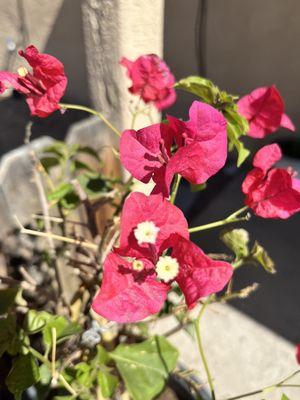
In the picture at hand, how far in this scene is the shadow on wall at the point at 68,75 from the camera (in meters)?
1.38

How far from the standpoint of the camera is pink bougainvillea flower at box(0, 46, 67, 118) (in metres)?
0.44

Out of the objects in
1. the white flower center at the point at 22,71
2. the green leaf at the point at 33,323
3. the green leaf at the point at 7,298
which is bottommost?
the green leaf at the point at 7,298

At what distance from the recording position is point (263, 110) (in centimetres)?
55

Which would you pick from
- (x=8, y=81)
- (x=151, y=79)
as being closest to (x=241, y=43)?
(x=151, y=79)

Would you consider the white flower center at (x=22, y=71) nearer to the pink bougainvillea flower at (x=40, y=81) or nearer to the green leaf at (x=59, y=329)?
the pink bougainvillea flower at (x=40, y=81)

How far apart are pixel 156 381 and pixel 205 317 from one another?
74 cm

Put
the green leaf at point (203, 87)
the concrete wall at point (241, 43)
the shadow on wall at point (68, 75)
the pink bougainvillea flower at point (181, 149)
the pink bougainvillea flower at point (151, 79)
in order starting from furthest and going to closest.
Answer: the concrete wall at point (241, 43) → the shadow on wall at point (68, 75) → the pink bougainvillea flower at point (151, 79) → the green leaf at point (203, 87) → the pink bougainvillea flower at point (181, 149)

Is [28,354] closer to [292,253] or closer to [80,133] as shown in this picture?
[80,133]

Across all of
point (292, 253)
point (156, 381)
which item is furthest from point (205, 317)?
point (156, 381)

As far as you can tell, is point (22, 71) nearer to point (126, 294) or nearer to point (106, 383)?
point (126, 294)

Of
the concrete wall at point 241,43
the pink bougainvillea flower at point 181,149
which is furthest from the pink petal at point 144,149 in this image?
the concrete wall at point 241,43

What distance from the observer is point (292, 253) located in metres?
1.52

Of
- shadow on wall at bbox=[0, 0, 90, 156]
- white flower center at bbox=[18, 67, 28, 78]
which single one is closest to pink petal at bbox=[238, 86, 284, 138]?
white flower center at bbox=[18, 67, 28, 78]

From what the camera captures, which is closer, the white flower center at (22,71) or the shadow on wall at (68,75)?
the white flower center at (22,71)
